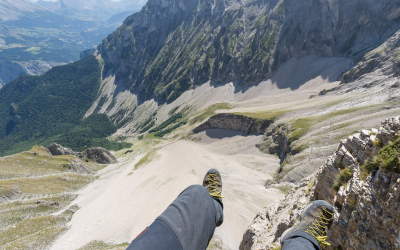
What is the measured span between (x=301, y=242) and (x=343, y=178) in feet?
18.8

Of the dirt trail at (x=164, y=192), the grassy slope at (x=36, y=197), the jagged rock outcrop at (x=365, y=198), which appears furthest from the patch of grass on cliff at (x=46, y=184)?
the jagged rock outcrop at (x=365, y=198)

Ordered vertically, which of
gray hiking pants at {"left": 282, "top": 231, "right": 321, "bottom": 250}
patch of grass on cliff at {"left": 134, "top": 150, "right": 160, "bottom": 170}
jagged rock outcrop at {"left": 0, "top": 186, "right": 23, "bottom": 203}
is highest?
gray hiking pants at {"left": 282, "top": 231, "right": 321, "bottom": 250}

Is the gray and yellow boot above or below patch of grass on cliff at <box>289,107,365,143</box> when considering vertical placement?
above

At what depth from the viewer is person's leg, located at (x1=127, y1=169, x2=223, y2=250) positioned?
18.1 ft

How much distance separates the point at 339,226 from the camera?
898 centimetres

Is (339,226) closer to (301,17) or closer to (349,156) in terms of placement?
(349,156)

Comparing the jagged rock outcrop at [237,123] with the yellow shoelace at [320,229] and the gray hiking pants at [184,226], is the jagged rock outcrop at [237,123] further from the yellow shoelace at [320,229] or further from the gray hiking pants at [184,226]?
the gray hiking pants at [184,226]

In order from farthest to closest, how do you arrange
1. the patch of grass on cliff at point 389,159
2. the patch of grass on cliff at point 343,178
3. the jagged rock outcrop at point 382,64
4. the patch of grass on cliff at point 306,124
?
1. the jagged rock outcrop at point 382,64
2. the patch of grass on cliff at point 306,124
3. the patch of grass on cliff at point 343,178
4. the patch of grass on cliff at point 389,159

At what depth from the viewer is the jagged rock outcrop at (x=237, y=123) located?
84969 millimetres

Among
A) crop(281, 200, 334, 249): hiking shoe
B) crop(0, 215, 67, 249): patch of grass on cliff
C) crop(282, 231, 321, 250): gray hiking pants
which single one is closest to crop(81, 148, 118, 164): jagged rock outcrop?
crop(0, 215, 67, 249): patch of grass on cliff

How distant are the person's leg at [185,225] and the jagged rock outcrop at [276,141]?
59.0 meters

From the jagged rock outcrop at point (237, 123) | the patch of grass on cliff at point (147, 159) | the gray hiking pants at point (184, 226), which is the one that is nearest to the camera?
the gray hiking pants at point (184, 226)

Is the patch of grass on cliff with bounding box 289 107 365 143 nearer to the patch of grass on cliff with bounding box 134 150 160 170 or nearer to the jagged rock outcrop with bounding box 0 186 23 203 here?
the patch of grass on cliff with bounding box 134 150 160 170

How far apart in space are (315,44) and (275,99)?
85.3 meters
